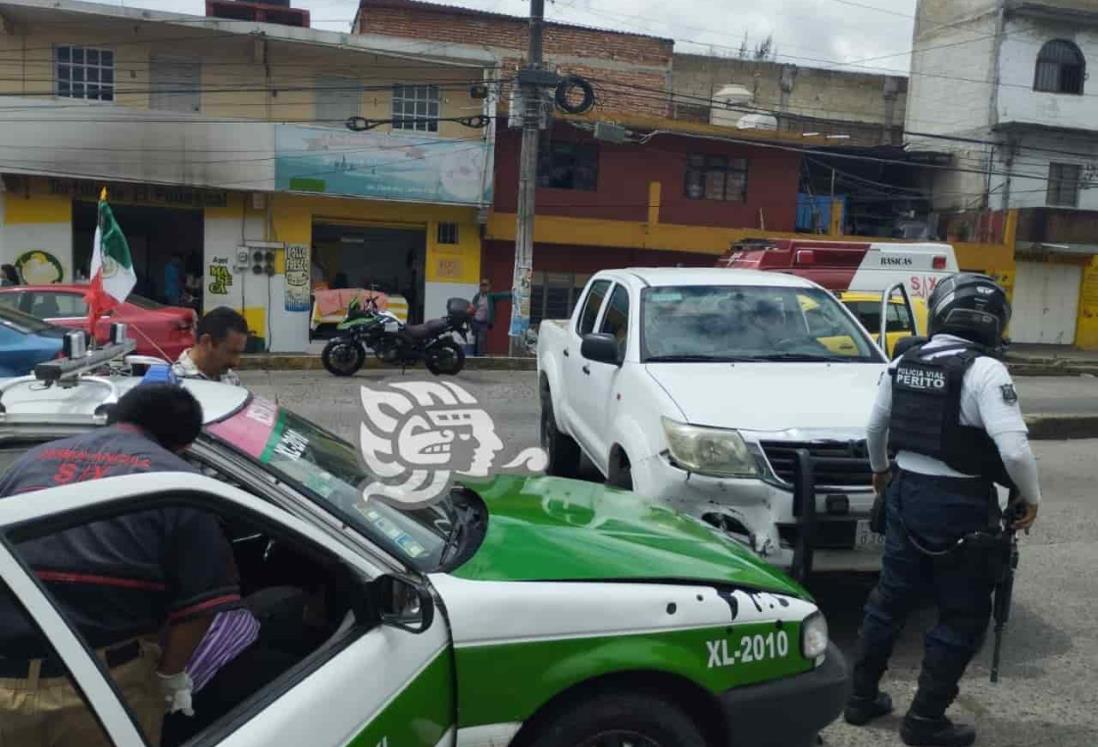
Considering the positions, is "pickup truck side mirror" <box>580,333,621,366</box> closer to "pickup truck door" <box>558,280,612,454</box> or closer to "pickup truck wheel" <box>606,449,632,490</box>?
"pickup truck wheel" <box>606,449,632,490</box>

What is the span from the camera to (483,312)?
72.1ft

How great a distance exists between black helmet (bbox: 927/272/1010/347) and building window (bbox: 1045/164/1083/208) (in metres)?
31.9

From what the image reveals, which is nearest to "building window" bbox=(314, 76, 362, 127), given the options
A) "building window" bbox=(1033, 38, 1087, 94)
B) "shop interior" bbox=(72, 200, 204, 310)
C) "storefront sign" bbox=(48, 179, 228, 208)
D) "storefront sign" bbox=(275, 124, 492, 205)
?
"storefront sign" bbox=(275, 124, 492, 205)

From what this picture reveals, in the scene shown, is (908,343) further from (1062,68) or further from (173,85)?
(1062,68)

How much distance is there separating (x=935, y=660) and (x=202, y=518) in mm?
2867

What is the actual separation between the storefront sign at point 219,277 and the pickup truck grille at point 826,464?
2053 centimetres

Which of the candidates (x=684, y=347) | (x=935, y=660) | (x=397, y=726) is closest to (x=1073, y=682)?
(x=935, y=660)

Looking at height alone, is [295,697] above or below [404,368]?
above

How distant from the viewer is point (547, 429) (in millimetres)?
8859

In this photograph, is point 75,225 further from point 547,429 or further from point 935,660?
point 935,660

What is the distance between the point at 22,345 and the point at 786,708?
31.9 feet

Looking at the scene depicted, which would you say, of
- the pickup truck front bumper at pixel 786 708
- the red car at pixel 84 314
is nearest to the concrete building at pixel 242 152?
the red car at pixel 84 314

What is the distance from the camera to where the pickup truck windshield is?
20.6 ft

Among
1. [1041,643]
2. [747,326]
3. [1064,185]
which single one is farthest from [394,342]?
[1064,185]
